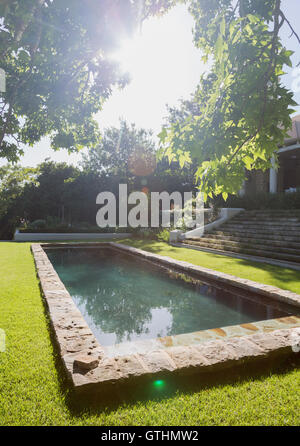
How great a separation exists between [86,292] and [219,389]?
528 centimetres

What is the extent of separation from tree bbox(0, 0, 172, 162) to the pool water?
369cm

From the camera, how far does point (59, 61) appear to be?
412cm

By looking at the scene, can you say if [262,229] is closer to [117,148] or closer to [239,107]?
[239,107]

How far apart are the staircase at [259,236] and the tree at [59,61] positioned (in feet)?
26.1

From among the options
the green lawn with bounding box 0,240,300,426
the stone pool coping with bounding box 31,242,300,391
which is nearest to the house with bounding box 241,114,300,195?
the stone pool coping with bounding box 31,242,300,391

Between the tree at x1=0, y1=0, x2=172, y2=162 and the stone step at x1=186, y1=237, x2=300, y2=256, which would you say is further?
the stone step at x1=186, y1=237, x2=300, y2=256

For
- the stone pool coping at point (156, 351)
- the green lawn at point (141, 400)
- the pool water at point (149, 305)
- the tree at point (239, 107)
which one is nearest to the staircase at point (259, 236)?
the pool water at point (149, 305)

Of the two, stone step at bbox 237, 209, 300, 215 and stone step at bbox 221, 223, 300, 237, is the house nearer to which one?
stone step at bbox 237, 209, 300, 215

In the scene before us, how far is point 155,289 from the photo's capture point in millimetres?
7469

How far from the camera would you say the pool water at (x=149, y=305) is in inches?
196

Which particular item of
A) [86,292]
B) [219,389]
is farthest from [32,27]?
[86,292]

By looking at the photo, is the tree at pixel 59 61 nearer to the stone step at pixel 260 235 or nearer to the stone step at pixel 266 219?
the stone step at pixel 260 235

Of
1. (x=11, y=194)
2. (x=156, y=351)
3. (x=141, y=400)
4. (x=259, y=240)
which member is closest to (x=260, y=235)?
(x=259, y=240)

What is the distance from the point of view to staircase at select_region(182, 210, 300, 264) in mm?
10391
